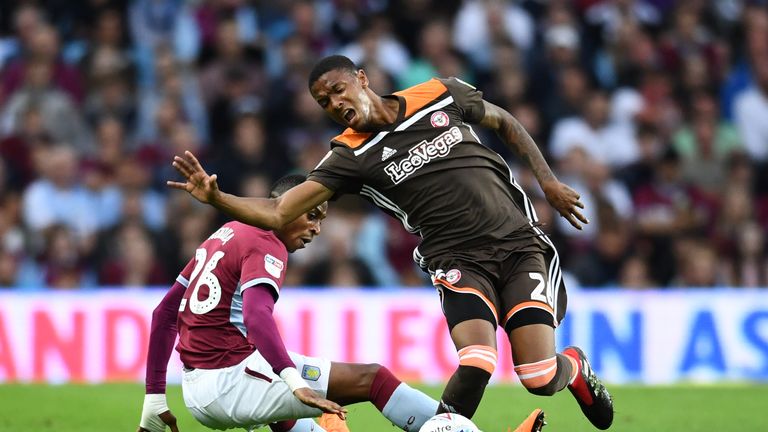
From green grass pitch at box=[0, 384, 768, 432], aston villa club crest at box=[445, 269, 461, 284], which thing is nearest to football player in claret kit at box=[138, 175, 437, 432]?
aston villa club crest at box=[445, 269, 461, 284]

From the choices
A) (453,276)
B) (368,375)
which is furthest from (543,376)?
(368,375)

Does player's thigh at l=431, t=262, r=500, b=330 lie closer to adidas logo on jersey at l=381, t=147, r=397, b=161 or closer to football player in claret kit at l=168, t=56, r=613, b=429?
football player in claret kit at l=168, t=56, r=613, b=429

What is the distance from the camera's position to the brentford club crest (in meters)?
7.36

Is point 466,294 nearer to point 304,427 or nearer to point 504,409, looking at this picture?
point 304,427

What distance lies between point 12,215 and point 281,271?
798 centimetres

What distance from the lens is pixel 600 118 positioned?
14.9 meters

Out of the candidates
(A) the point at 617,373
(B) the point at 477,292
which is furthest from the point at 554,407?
(B) the point at 477,292

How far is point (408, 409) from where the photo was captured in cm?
705

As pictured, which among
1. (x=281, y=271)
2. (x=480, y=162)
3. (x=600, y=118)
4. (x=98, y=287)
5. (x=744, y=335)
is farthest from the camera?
(x=600, y=118)

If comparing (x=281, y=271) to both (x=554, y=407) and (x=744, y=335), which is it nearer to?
(x=554, y=407)

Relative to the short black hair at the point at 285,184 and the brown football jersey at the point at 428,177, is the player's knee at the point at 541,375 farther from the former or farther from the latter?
the short black hair at the point at 285,184

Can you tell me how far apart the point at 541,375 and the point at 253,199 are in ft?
5.79

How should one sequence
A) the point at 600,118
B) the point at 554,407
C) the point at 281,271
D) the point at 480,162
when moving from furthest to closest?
the point at 600,118, the point at 554,407, the point at 480,162, the point at 281,271

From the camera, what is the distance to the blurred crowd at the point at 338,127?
45.6ft
